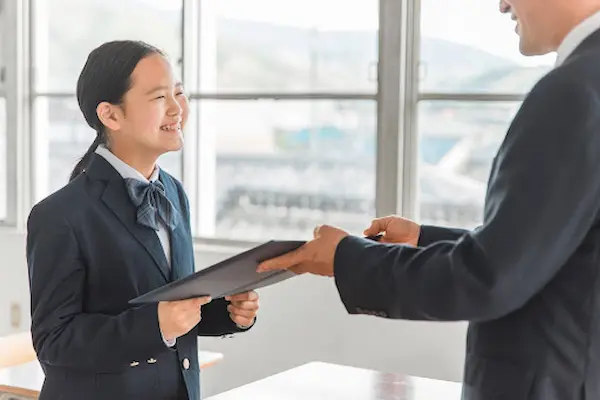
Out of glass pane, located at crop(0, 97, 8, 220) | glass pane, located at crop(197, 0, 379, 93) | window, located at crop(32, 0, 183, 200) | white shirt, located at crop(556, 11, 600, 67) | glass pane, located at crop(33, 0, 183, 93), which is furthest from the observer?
glass pane, located at crop(0, 97, 8, 220)

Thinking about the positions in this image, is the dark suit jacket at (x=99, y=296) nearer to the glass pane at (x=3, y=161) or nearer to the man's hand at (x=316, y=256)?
the man's hand at (x=316, y=256)

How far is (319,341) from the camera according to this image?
12.0 feet

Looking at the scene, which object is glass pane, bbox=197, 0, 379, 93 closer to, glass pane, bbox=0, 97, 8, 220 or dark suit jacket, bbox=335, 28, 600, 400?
glass pane, bbox=0, 97, 8, 220

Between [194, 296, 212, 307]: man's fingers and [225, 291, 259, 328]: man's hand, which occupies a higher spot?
[194, 296, 212, 307]: man's fingers

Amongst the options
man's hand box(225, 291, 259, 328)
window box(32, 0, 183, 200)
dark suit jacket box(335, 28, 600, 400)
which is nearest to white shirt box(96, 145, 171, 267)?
man's hand box(225, 291, 259, 328)

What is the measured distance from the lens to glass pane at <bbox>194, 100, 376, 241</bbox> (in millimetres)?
3691

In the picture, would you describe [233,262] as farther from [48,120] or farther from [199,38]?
[48,120]

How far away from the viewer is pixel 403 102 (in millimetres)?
3520

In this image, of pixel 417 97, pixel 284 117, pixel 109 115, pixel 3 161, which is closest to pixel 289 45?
pixel 284 117

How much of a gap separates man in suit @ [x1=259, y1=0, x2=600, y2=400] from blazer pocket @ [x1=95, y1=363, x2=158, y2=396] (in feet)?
1.94

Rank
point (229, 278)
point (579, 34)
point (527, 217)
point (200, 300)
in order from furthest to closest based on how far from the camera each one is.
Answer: point (200, 300)
point (229, 278)
point (579, 34)
point (527, 217)

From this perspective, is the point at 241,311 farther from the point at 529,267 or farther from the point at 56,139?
the point at 56,139

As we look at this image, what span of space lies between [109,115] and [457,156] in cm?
190

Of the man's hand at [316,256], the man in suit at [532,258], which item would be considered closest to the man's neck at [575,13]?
the man in suit at [532,258]
